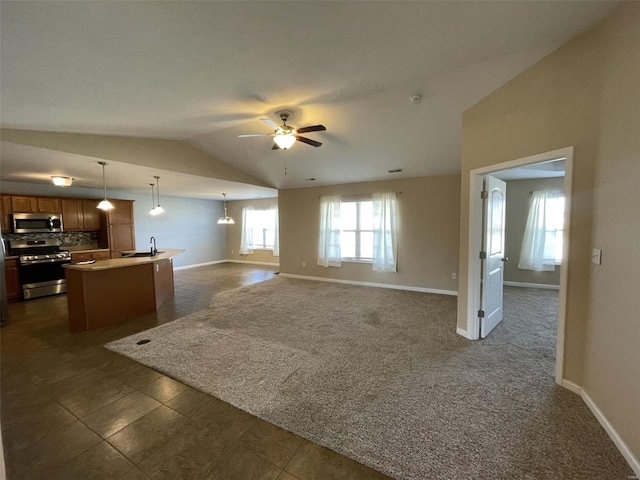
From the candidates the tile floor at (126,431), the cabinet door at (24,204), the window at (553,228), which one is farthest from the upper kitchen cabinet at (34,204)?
the window at (553,228)

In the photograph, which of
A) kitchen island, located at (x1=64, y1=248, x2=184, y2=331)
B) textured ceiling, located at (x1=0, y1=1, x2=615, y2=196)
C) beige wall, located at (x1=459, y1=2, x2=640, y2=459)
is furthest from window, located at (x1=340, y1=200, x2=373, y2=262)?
kitchen island, located at (x1=64, y1=248, x2=184, y2=331)

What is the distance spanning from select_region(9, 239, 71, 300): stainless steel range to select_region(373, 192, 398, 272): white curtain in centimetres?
642

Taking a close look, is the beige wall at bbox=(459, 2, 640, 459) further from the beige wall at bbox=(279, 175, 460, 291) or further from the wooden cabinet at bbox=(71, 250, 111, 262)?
the wooden cabinet at bbox=(71, 250, 111, 262)

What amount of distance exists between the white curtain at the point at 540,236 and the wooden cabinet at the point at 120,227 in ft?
31.6

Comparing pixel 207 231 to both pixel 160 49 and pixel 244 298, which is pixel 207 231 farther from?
pixel 160 49

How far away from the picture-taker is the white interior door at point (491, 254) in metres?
3.21

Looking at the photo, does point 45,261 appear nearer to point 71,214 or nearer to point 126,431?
point 71,214

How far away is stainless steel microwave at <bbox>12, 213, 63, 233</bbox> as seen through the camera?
17.0ft

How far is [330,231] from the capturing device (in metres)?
6.54


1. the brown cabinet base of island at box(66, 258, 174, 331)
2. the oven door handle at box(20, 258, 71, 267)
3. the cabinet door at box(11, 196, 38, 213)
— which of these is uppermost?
the cabinet door at box(11, 196, 38, 213)

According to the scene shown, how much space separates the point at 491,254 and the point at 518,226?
348 cm

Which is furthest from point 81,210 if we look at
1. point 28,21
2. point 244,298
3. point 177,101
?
point 28,21

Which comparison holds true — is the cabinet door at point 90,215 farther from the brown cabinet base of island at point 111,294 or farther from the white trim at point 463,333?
the white trim at point 463,333

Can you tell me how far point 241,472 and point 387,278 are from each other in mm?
4894
